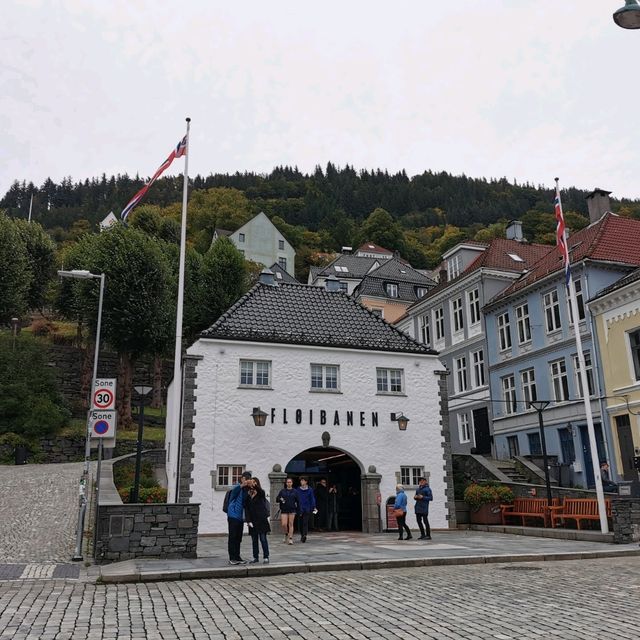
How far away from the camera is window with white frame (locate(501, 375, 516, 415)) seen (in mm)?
34594

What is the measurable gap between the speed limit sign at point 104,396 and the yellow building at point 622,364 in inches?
810

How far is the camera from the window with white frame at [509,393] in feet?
113

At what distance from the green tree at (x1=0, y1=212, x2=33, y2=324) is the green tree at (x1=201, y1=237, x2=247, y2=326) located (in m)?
12.2

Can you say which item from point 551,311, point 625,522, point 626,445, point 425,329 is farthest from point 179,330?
point 425,329

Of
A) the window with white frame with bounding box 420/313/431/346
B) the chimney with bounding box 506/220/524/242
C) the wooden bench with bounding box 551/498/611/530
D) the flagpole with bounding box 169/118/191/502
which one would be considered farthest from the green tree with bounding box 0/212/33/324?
the wooden bench with bounding box 551/498/611/530

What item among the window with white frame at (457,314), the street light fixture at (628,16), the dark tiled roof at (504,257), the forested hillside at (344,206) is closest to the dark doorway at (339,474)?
the window with white frame at (457,314)

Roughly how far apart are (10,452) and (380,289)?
34.0 meters

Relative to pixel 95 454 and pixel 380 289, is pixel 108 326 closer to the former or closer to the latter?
pixel 95 454

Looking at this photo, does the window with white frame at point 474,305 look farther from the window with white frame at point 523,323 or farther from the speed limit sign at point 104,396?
the speed limit sign at point 104,396

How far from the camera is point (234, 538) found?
43.1 feet

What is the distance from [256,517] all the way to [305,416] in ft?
Answer: 33.7

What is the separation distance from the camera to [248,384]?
23.3m

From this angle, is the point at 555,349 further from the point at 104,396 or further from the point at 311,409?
the point at 104,396

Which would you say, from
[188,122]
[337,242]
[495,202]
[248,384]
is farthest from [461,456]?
[495,202]
